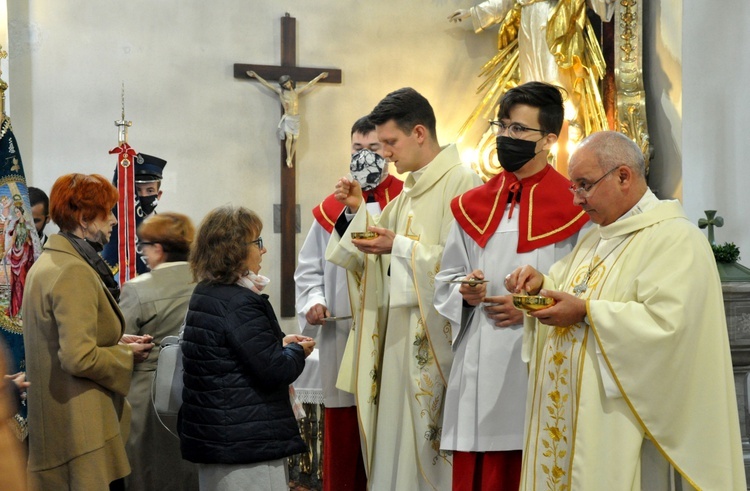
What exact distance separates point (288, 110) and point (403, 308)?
416cm

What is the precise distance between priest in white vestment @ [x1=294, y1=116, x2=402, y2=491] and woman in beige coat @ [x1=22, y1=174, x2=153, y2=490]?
1106mm

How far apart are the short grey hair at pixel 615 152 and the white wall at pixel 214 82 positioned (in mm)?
5205

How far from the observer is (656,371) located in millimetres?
2887

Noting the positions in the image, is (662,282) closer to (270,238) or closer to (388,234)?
(388,234)

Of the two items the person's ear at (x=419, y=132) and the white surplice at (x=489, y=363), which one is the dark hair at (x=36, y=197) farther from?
the white surplice at (x=489, y=363)

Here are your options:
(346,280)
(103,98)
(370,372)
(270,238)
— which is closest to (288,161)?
(270,238)

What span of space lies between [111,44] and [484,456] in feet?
17.8

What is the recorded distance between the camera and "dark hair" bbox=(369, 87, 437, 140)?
421 centimetres

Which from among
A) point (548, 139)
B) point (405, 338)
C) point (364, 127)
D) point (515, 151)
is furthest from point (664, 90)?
point (405, 338)

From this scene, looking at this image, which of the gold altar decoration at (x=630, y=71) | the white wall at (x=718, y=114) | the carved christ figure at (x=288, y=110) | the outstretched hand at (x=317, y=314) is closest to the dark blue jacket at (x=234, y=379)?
the outstretched hand at (x=317, y=314)

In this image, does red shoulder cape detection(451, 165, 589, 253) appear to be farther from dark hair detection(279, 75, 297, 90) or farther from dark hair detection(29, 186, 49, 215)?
dark hair detection(279, 75, 297, 90)

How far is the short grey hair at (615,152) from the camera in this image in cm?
308

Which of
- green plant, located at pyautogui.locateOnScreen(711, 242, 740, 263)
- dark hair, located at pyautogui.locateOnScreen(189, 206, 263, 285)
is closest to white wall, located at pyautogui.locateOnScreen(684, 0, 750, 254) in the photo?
green plant, located at pyautogui.locateOnScreen(711, 242, 740, 263)

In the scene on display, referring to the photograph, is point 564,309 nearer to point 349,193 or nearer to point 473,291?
point 473,291
